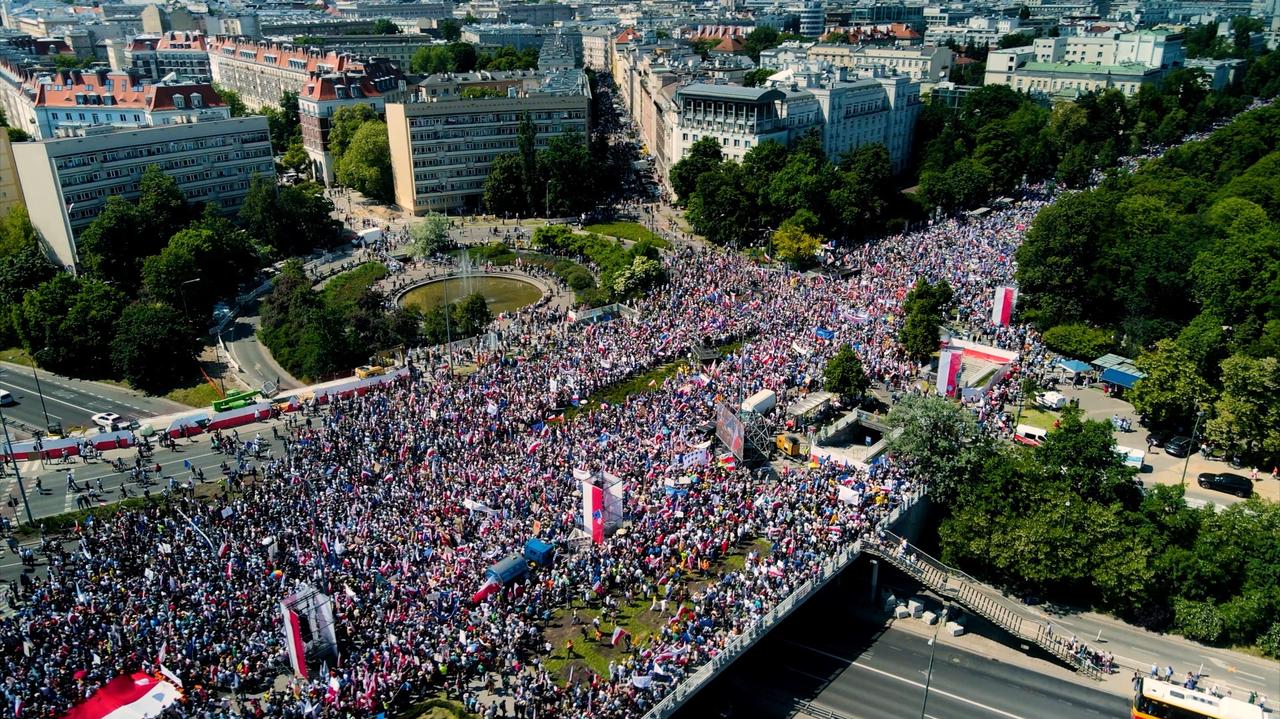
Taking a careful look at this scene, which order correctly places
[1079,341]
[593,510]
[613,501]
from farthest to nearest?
[1079,341], [613,501], [593,510]

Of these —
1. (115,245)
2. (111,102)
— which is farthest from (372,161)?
(115,245)

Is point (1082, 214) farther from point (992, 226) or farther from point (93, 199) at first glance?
point (93, 199)

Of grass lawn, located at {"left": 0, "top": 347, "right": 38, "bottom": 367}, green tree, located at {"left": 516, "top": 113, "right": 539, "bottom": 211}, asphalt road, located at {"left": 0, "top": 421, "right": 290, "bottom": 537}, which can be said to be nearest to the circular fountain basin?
green tree, located at {"left": 516, "top": 113, "right": 539, "bottom": 211}

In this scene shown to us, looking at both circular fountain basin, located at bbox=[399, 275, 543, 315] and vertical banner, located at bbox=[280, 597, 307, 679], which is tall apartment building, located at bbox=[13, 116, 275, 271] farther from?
vertical banner, located at bbox=[280, 597, 307, 679]

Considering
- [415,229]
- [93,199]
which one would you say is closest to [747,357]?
[415,229]

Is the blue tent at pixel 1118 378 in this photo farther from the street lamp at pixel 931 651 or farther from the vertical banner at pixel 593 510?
the vertical banner at pixel 593 510

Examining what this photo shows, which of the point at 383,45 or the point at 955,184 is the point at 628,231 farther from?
the point at 383,45
